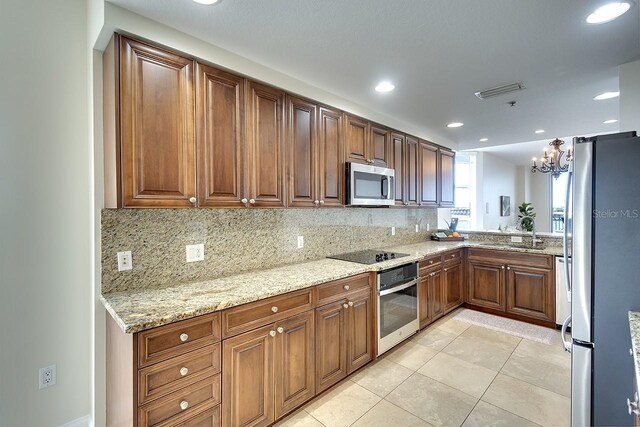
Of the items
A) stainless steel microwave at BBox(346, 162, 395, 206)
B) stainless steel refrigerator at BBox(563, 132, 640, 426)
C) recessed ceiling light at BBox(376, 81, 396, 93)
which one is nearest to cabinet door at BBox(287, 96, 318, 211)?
→ stainless steel microwave at BBox(346, 162, 395, 206)

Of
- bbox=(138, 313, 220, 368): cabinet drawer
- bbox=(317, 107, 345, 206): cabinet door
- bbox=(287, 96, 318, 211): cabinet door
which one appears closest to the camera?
bbox=(138, 313, 220, 368): cabinet drawer

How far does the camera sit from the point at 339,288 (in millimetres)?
2354

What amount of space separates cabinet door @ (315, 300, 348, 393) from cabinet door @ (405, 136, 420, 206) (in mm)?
1904

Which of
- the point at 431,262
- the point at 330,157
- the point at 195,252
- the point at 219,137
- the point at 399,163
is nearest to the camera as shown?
the point at 219,137

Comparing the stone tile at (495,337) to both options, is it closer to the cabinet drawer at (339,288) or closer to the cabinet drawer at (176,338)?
the cabinet drawer at (339,288)

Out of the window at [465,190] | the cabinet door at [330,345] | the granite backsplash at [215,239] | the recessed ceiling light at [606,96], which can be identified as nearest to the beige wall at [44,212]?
the granite backsplash at [215,239]

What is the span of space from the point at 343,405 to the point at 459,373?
1.12 meters

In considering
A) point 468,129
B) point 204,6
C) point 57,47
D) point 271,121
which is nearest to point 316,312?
point 271,121

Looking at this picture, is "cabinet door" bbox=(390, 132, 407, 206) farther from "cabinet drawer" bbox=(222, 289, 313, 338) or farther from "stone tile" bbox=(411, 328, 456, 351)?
"cabinet drawer" bbox=(222, 289, 313, 338)

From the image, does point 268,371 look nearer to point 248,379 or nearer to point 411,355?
point 248,379

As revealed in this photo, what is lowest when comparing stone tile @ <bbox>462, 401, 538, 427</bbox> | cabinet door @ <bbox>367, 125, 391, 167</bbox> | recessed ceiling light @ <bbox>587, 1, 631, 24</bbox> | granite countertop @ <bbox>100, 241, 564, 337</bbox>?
stone tile @ <bbox>462, 401, 538, 427</bbox>

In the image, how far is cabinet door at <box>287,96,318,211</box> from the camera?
2404mm

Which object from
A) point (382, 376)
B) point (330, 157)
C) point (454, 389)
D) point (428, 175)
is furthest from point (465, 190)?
point (382, 376)

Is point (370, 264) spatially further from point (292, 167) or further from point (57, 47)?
point (57, 47)
